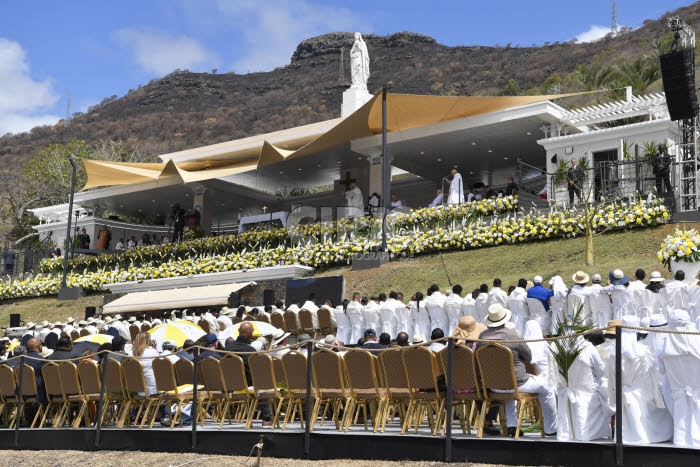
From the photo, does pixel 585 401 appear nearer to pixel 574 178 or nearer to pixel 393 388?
pixel 393 388

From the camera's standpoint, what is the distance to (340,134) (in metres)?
28.5

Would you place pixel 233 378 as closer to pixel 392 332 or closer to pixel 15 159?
pixel 392 332

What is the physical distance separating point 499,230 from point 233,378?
14524 millimetres

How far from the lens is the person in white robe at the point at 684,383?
7.33 meters

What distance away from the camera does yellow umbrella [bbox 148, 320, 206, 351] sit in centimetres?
1461

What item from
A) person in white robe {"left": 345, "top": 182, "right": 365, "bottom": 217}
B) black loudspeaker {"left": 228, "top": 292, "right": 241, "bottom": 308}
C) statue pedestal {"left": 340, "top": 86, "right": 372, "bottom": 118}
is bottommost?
black loudspeaker {"left": 228, "top": 292, "right": 241, "bottom": 308}

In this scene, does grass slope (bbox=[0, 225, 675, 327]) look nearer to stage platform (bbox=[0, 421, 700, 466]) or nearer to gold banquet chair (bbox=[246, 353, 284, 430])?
gold banquet chair (bbox=[246, 353, 284, 430])

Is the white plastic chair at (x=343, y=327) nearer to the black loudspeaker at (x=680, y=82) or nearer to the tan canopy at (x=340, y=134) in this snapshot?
the tan canopy at (x=340, y=134)

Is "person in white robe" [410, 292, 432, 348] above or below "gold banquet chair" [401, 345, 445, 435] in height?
above

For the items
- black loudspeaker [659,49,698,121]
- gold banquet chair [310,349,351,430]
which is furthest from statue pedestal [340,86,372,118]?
gold banquet chair [310,349,351,430]

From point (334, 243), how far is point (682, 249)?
13.3m

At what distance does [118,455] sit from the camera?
35.0 ft

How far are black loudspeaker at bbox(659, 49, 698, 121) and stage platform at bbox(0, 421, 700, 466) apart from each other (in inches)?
591

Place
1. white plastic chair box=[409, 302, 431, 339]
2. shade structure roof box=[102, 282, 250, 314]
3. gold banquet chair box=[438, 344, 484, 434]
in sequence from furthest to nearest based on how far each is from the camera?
shade structure roof box=[102, 282, 250, 314] → white plastic chair box=[409, 302, 431, 339] → gold banquet chair box=[438, 344, 484, 434]
